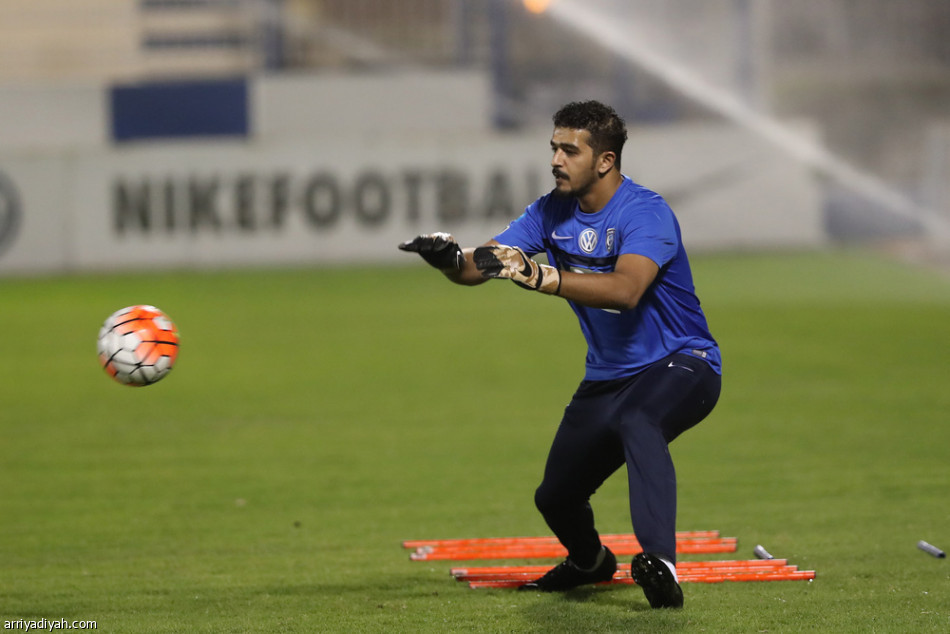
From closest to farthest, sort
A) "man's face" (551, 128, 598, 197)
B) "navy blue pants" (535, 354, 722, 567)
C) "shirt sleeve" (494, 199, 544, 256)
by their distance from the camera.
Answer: "navy blue pants" (535, 354, 722, 567), "man's face" (551, 128, 598, 197), "shirt sleeve" (494, 199, 544, 256)

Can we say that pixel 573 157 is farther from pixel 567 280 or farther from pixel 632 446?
pixel 632 446

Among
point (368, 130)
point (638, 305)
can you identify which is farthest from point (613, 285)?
point (368, 130)

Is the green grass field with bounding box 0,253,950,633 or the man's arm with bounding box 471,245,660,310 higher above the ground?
the man's arm with bounding box 471,245,660,310

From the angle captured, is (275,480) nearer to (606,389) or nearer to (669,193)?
(606,389)

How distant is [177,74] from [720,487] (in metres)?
25.4

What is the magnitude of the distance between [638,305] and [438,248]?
94cm

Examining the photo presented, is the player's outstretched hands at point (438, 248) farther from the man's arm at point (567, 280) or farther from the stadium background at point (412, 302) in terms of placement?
the stadium background at point (412, 302)

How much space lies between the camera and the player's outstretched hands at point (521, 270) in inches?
207

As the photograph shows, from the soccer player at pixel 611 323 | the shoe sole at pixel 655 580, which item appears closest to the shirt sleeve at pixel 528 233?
the soccer player at pixel 611 323

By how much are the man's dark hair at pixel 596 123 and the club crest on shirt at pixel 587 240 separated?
320 mm

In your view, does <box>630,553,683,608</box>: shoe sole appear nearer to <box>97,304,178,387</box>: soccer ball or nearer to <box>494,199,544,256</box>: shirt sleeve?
<box>494,199,544,256</box>: shirt sleeve

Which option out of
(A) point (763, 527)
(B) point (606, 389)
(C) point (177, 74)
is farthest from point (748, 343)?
(C) point (177, 74)

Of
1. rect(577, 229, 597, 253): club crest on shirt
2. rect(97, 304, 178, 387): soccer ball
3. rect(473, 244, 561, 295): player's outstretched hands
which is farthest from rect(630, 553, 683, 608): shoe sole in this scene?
rect(97, 304, 178, 387): soccer ball

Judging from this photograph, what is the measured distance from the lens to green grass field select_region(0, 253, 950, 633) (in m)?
5.88
